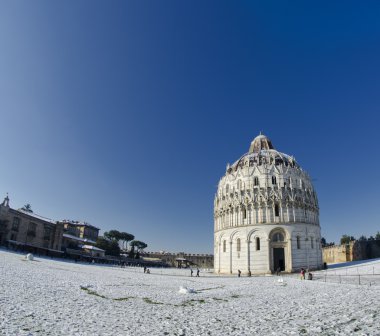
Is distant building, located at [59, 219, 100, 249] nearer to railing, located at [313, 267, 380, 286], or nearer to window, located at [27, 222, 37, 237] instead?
window, located at [27, 222, 37, 237]

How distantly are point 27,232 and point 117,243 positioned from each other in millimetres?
44568

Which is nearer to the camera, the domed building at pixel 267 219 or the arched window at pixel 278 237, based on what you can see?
the domed building at pixel 267 219

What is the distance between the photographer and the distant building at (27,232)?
53.9m

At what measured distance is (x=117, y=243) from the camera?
10162 cm

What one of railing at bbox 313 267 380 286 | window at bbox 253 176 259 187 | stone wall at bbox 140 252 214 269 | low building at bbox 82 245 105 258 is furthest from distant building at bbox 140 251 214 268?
railing at bbox 313 267 380 286

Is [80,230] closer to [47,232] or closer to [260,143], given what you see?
[47,232]

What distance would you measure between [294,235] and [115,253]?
6614 cm

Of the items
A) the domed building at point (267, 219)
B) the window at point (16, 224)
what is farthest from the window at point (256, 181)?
the window at point (16, 224)

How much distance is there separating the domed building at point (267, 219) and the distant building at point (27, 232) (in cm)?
3959

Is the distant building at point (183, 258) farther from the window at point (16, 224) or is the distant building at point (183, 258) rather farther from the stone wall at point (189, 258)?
the window at point (16, 224)

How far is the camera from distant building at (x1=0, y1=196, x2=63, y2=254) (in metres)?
53.9

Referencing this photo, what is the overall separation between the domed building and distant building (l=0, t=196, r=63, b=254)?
130 ft

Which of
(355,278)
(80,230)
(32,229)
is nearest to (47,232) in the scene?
(32,229)

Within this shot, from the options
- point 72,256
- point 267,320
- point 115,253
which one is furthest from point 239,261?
point 115,253
